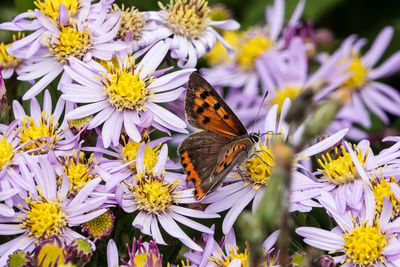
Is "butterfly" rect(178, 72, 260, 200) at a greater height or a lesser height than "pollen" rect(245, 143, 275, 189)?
greater

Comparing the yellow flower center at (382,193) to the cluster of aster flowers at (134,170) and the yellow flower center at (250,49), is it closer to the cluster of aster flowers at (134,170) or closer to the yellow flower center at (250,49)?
the cluster of aster flowers at (134,170)

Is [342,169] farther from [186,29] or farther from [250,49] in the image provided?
[250,49]

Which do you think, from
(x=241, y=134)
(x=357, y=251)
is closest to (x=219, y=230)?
(x=241, y=134)

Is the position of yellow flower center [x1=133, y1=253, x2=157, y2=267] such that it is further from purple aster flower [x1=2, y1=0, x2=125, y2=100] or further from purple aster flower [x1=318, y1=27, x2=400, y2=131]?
purple aster flower [x1=318, y1=27, x2=400, y2=131]

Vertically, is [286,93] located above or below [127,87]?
below

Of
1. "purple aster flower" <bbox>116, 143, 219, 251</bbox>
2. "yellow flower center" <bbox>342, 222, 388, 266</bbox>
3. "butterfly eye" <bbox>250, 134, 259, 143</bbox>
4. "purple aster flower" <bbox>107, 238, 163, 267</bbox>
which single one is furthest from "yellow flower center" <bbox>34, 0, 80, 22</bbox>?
"yellow flower center" <bbox>342, 222, 388, 266</bbox>

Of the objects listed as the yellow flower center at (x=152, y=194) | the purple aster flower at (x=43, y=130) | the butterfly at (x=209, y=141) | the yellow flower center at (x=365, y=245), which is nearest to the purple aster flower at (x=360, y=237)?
the yellow flower center at (x=365, y=245)

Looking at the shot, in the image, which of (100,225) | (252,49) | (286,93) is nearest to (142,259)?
(100,225)
